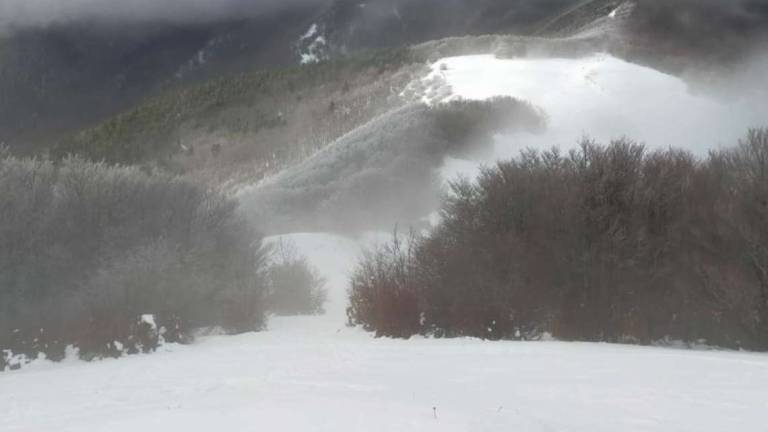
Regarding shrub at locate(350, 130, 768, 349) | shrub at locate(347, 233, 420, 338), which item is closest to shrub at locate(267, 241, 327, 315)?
shrub at locate(347, 233, 420, 338)

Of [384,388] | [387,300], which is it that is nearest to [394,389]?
[384,388]

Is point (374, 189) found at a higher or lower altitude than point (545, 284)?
higher

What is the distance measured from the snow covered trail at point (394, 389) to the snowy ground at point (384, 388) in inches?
1.0

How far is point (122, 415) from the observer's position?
9344mm

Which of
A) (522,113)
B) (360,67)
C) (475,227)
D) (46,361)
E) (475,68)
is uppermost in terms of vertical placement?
(360,67)

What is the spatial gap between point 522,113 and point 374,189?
40.2 ft

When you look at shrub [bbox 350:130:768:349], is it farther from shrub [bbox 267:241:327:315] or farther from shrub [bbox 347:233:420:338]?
shrub [bbox 267:241:327:315]

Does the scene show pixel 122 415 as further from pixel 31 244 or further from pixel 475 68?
pixel 475 68

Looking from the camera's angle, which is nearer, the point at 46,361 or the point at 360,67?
the point at 46,361

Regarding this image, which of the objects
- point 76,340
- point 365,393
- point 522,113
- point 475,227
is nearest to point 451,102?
point 522,113

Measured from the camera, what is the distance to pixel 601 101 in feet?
169

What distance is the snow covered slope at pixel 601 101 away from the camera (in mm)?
46250

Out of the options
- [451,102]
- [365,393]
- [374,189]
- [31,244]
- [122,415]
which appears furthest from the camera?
[451,102]

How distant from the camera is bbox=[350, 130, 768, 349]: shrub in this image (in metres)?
18.0
